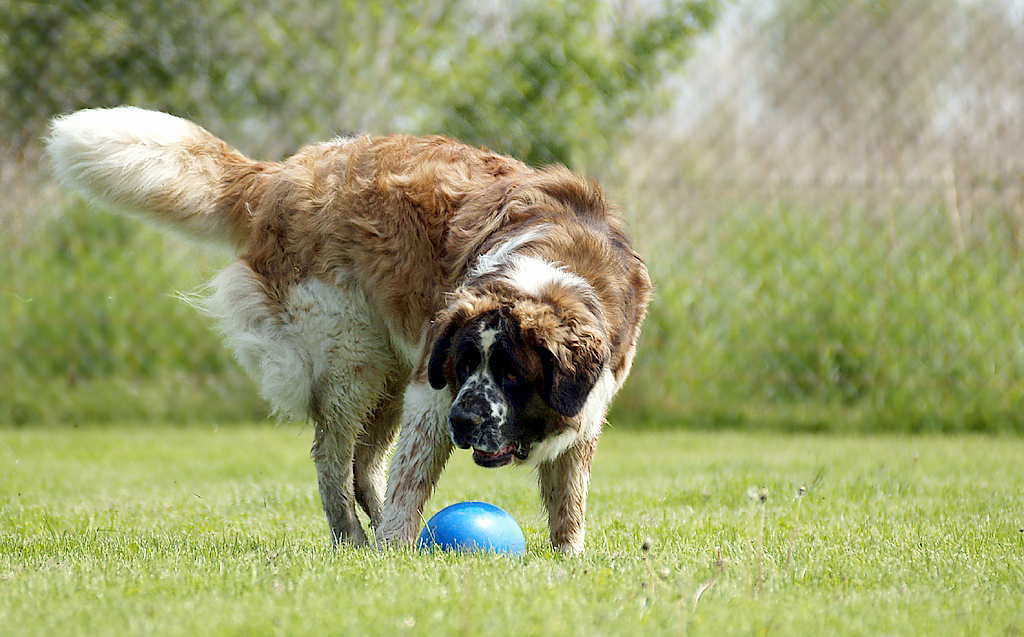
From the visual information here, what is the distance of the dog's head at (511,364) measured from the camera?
3.47m

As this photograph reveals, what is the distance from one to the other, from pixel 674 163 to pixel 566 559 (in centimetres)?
526

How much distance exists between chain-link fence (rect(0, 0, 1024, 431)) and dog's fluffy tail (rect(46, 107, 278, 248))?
3.63 meters

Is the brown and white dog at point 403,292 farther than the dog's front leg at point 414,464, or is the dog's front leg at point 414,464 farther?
the dog's front leg at point 414,464

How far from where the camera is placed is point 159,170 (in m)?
4.60

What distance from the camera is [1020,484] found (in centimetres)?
537

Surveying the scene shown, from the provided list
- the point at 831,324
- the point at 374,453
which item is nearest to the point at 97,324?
the point at 374,453

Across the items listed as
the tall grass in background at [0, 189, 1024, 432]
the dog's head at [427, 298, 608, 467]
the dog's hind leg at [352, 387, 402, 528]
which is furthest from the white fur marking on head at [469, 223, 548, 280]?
the tall grass in background at [0, 189, 1024, 432]

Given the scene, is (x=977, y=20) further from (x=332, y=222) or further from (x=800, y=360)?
(x=332, y=222)

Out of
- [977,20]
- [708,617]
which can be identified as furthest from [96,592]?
[977,20]

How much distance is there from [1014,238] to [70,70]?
7231 millimetres

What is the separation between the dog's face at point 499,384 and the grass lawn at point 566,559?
39 centimetres

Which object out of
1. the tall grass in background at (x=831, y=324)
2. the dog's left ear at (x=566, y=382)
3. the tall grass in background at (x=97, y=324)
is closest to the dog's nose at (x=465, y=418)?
the dog's left ear at (x=566, y=382)

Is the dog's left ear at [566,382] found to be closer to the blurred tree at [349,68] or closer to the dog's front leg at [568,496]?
the dog's front leg at [568,496]

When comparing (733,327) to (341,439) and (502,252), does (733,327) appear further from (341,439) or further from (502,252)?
(502,252)
